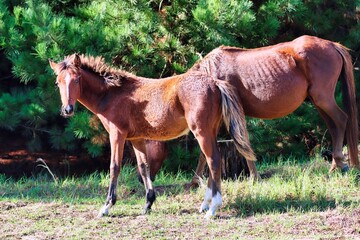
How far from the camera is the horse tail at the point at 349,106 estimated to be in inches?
323

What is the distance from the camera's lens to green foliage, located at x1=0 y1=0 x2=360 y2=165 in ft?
29.7

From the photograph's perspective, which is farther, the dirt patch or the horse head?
the dirt patch

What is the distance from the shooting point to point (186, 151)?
1031 cm

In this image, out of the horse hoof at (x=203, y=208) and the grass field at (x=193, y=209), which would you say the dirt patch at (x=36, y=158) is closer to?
the grass field at (x=193, y=209)

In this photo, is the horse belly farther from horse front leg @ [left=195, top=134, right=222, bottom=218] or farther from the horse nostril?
the horse nostril

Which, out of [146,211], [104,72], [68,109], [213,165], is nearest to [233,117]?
[213,165]

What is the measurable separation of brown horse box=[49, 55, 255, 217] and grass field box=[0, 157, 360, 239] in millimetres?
321

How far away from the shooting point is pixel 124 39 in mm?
9391

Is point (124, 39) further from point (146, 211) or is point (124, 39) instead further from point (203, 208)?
point (203, 208)

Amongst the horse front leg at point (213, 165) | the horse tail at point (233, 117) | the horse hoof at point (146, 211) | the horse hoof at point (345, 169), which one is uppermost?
the horse tail at point (233, 117)

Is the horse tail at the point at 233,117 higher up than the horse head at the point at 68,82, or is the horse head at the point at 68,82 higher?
the horse head at the point at 68,82

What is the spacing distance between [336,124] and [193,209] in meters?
2.19

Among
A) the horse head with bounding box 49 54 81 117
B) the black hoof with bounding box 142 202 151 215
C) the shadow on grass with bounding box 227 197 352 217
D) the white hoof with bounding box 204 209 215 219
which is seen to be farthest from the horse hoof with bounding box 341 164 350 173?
the horse head with bounding box 49 54 81 117

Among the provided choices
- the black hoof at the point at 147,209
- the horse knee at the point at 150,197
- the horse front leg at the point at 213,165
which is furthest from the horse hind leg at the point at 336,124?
the black hoof at the point at 147,209
